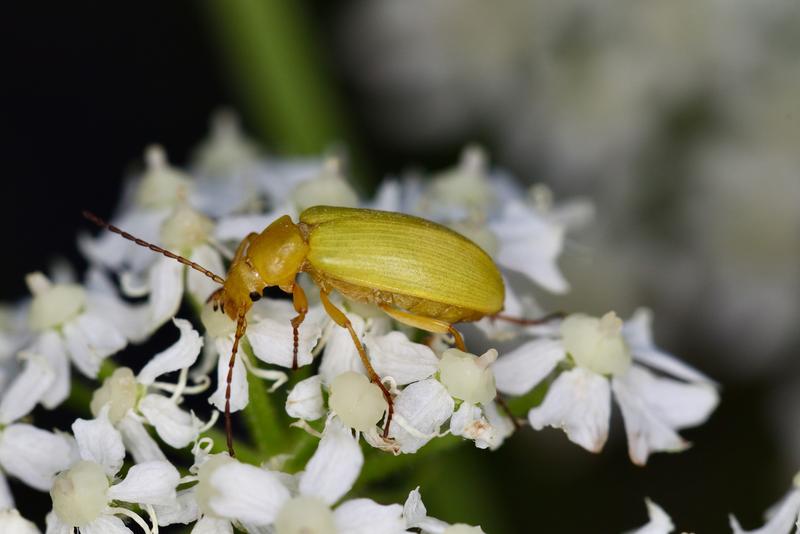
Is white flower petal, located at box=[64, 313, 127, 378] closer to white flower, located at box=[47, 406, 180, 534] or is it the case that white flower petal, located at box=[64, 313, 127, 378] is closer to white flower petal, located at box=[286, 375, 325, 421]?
white flower, located at box=[47, 406, 180, 534]

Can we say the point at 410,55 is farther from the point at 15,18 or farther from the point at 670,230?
the point at 15,18

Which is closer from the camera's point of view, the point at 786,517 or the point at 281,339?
the point at 786,517

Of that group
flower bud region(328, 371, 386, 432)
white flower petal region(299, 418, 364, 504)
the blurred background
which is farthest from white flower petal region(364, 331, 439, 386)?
the blurred background

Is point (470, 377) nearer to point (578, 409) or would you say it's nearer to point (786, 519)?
point (578, 409)

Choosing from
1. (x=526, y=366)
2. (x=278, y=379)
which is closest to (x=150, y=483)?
(x=278, y=379)

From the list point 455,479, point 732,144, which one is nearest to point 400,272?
point 455,479

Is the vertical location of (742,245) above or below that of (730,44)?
below
